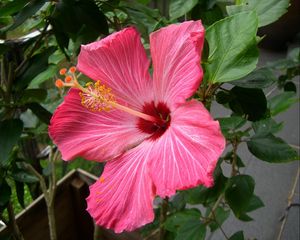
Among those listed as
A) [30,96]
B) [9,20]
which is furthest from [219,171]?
[9,20]

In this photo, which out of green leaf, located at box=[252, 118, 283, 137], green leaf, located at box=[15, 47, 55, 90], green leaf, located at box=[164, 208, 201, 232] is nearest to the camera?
green leaf, located at box=[15, 47, 55, 90]

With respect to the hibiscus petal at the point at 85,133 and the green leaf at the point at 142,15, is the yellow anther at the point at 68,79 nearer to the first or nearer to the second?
the hibiscus petal at the point at 85,133

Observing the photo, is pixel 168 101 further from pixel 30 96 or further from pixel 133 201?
pixel 30 96

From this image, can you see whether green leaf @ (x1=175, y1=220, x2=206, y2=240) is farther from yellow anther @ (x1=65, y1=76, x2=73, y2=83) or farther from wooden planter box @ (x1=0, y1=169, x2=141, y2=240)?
yellow anther @ (x1=65, y1=76, x2=73, y2=83)

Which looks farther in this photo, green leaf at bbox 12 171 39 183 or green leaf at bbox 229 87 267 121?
green leaf at bbox 12 171 39 183

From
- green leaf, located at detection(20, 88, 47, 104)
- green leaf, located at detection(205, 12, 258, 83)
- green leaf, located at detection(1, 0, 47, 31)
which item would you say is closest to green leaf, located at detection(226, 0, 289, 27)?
green leaf, located at detection(205, 12, 258, 83)

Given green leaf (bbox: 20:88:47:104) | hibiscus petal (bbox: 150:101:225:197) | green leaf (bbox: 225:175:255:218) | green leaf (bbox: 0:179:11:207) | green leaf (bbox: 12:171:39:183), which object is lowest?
green leaf (bbox: 225:175:255:218)

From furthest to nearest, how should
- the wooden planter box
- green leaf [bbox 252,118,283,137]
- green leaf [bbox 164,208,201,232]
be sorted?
the wooden planter box, green leaf [bbox 164,208,201,232], green leaf [bbox 252,118,283,137]

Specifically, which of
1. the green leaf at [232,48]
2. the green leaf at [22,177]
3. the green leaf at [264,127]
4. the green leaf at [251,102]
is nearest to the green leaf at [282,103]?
the green leaf at [264,127]
